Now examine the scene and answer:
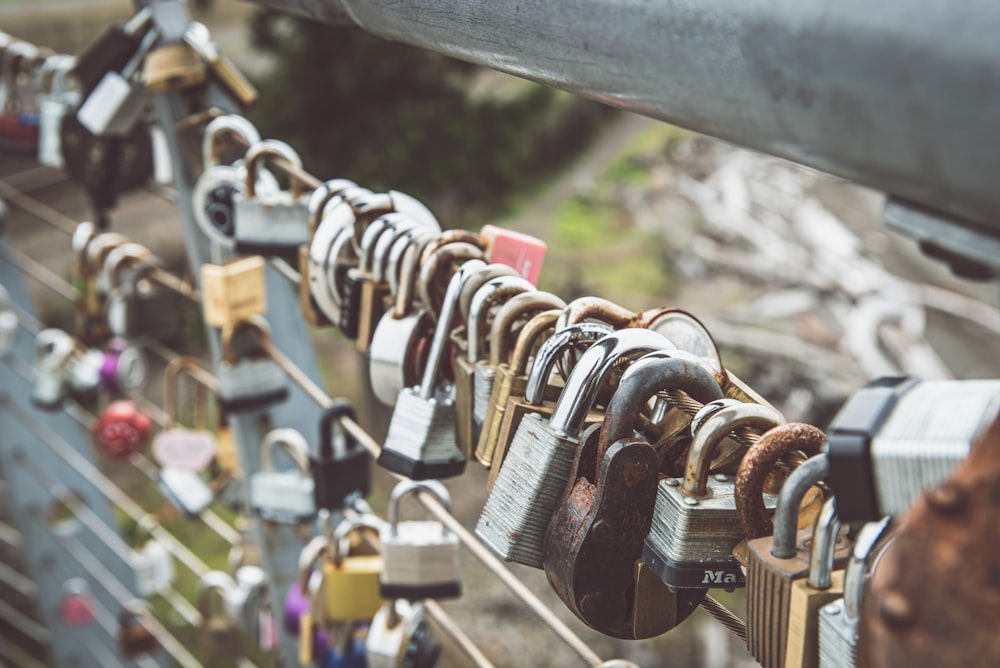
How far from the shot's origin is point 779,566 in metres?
0.49

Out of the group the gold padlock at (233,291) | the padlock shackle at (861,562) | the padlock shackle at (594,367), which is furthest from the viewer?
the gold padlock at (233,291)

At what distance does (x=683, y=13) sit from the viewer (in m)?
0.35

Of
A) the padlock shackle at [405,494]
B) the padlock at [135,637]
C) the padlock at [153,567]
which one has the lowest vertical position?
the padlock at [135,637]

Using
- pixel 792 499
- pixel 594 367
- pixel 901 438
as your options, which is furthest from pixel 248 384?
pixel 901 438

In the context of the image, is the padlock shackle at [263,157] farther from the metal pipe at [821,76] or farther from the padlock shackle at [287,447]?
the metal pipe at [821,76]

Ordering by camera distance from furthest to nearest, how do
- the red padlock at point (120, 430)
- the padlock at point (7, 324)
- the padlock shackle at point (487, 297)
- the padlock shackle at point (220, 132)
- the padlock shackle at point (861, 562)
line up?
1. the padlock at point (7, 324)
2. the red padlock at point (120, 430)
3. the padlock shackle at point (220, 132)
4. the padlock shackle at point (487, 297)
5. the padlock shackle at point (861, 562)

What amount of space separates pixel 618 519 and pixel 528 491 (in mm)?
62

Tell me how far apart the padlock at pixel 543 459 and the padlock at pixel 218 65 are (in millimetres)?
787

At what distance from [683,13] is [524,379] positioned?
13.1 inches

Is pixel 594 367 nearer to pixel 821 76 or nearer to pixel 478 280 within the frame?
pixel 478 280

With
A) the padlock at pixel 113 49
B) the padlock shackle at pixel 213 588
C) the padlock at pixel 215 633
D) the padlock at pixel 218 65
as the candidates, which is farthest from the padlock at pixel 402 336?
the padlock at pixel 215 633

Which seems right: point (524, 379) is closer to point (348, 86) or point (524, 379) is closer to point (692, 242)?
point (348, 86)

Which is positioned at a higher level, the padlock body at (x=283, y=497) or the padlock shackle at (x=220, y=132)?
the padlock shackle at (x=220, y=132)

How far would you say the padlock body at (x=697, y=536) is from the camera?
1.75ft
